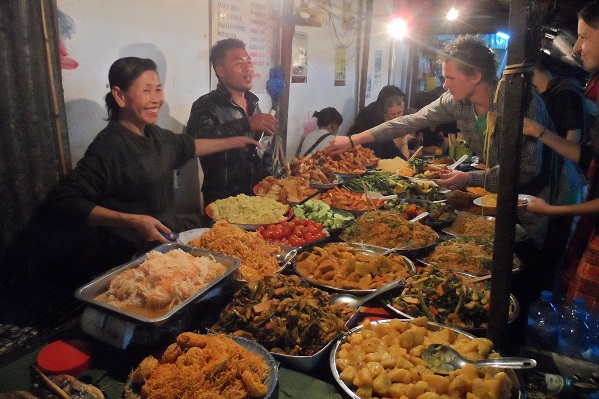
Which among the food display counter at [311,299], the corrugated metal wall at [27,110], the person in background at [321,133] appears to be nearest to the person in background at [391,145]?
the person in background at [321,133]

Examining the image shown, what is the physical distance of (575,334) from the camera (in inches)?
111

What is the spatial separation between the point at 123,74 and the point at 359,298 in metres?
2.63

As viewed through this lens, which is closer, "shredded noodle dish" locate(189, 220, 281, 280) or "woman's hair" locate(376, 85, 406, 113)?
"shredded noodle dish" locate(189, 220, 281, 280)

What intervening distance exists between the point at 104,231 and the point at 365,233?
85.2 inches

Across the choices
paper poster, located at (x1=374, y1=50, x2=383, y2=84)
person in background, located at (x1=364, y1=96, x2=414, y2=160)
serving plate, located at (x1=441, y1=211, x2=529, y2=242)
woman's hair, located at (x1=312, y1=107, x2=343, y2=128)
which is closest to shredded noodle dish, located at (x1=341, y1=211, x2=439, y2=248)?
serving plate, located at (x1=441, y1=211, x2=529, y2=242)

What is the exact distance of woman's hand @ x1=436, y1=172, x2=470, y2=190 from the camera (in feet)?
15.4

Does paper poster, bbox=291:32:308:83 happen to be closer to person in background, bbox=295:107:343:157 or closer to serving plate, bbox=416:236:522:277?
person in background, bbox=295:107:343:157

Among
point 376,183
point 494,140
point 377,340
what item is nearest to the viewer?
point 377,340

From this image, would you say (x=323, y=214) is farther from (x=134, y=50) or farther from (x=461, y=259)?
(x=134, y=50)

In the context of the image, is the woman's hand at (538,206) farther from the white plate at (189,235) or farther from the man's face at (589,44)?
the white plate at (189,235)

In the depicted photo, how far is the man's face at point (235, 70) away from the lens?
16.6ft

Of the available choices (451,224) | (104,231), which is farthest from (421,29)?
(104,231)

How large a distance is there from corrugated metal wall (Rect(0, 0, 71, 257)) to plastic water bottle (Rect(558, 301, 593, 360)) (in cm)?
379

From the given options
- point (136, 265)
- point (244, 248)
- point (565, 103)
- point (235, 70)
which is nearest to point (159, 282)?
point (136, 265)
